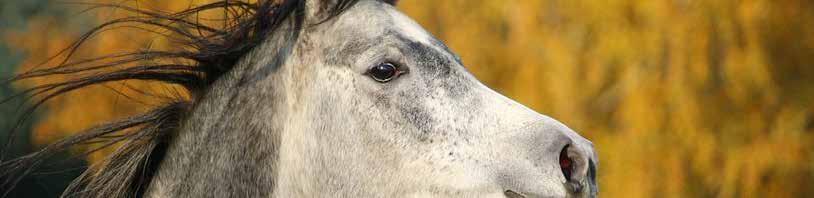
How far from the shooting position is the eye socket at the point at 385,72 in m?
2.74

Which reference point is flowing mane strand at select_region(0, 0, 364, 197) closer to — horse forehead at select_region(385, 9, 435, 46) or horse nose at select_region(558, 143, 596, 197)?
horse forehead at select_region(385, 9, 435, 46)

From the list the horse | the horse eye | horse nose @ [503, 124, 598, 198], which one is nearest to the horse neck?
the horse

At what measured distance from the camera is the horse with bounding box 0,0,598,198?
2668 millimetres

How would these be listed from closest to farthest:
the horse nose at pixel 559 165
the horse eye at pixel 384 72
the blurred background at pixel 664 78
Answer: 1. the horse nose at pixel 559 165
2. the horse eye at pixel 384 72
3. the blurred background at pixel 664 78

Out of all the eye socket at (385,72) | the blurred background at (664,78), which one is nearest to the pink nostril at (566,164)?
the eye socket at (385,72)

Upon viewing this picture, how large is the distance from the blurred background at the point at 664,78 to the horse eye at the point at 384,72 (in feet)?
9.60

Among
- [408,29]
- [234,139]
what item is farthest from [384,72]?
[234,139]

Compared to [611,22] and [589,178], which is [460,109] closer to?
[589,178]

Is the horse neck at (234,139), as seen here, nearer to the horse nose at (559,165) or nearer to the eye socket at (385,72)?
the eye socket at (385,72)

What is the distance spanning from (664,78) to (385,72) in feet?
11.6

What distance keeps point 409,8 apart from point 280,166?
9.97ft

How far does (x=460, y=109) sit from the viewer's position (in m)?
2.70

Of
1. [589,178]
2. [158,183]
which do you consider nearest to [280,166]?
[158,183]

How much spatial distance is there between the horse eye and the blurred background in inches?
115
